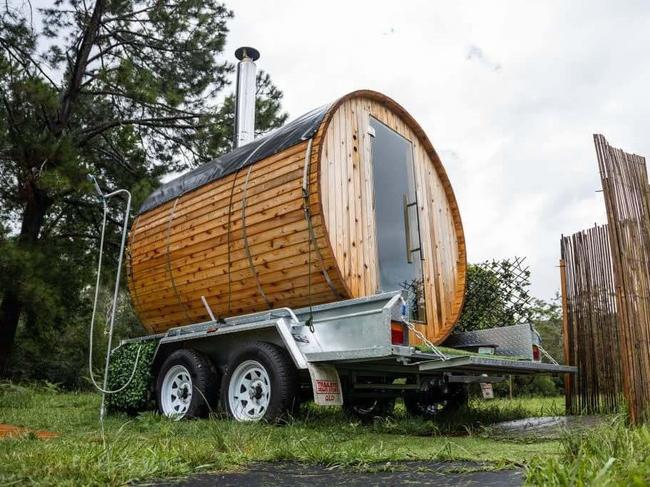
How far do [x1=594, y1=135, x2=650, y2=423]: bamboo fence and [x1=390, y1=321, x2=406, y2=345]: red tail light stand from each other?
4.76ft

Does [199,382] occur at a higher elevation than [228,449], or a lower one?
higher

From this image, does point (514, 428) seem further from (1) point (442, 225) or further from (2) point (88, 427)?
(2) point (88, 427)

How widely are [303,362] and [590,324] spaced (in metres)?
2.94

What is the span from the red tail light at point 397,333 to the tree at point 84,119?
6616mm

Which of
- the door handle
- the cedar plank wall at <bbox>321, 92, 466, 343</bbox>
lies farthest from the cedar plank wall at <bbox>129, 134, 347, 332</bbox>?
the door handle

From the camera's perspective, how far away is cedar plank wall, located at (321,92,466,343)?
511 cm

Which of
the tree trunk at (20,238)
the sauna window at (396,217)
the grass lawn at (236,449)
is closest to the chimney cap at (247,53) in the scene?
the sauna window at (396,217)

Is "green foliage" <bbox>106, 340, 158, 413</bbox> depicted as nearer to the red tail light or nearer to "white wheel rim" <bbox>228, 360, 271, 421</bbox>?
"white wheel rim" <bbox>228, 360, 271, 421</bbox>

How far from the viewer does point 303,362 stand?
14.6 feet

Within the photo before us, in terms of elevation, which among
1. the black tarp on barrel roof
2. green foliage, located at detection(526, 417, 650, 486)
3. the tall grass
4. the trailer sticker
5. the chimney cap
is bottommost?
the tall grass

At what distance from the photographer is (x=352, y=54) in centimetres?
871

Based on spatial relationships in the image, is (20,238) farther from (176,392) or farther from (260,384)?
(260,384)

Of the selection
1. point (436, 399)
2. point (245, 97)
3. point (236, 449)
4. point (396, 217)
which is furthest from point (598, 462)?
point (245, 97)

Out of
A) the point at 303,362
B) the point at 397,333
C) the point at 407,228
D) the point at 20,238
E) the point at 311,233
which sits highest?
the point at 20,238
